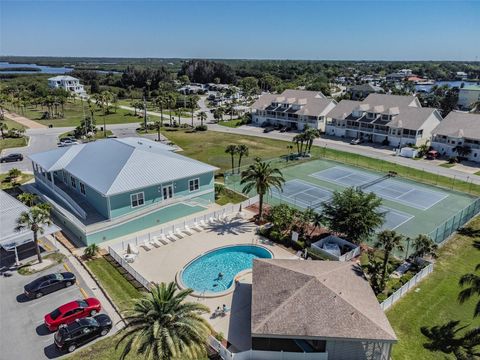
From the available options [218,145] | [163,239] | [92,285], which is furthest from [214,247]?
[218,145]

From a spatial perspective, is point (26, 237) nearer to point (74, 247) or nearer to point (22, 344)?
point (74, 247)

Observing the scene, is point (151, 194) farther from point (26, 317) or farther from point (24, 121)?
point (24, 121)

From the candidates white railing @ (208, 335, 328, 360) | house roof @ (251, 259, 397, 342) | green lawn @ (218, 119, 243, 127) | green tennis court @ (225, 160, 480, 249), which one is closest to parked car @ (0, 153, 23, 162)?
green tennis court @ (225, 160, 480, 249)

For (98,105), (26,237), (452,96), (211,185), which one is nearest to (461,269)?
(211,185)

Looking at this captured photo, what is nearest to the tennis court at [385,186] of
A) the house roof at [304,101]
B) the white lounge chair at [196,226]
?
A: the white lounge chair at [196,226]

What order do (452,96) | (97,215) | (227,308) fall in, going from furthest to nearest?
1. (452,96)
2. (97,215)
3. (227,308)

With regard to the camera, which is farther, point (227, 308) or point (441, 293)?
point (441, 293)
